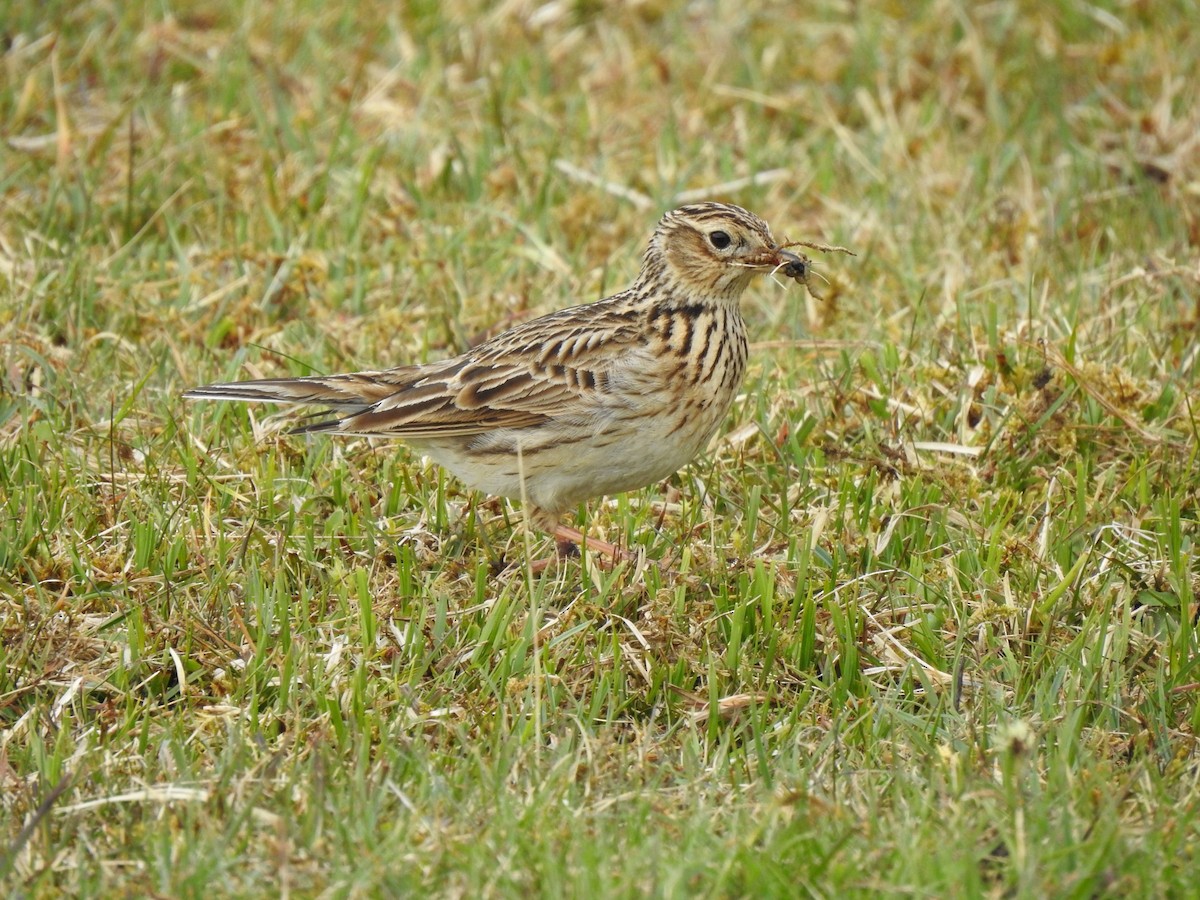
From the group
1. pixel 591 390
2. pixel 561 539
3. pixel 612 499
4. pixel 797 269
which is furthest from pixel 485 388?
pixel 797 269

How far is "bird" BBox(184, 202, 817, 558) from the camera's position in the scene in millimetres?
6043

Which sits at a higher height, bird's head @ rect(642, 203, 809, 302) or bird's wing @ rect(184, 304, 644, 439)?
bird's head @ rect(642, 203, 809, 302)

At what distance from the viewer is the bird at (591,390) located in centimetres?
604

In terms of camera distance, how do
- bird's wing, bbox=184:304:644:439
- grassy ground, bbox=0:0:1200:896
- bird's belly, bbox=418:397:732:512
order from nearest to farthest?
grassy ground, bbox=0:0:1200:896
bird's belly, bbox=418:397:732:512
bird's wing, bbox=184:304:644:439

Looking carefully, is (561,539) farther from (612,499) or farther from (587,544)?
(612,499)

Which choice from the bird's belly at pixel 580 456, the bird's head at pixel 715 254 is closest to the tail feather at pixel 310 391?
the bird's belly at pixel 580 456

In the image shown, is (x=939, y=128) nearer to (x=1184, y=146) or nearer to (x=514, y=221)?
(x=1184, y=146)

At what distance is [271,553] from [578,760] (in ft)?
5.09

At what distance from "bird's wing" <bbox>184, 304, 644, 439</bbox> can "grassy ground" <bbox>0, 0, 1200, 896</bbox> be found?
35cm

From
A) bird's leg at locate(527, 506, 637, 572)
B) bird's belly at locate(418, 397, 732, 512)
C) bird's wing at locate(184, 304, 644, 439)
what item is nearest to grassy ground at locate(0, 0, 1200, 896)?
bird's leg at locate(527, 506, 637, 572)

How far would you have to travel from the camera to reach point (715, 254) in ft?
20.6

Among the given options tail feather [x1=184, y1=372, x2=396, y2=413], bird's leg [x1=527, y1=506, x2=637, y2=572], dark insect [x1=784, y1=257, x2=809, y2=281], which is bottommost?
bird's leg [x1=527, y1=506, x2=637, y2=572]

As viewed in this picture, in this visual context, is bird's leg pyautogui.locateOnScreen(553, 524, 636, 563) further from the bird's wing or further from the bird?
the bird's wing

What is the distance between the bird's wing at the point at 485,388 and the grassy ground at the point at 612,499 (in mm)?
351
